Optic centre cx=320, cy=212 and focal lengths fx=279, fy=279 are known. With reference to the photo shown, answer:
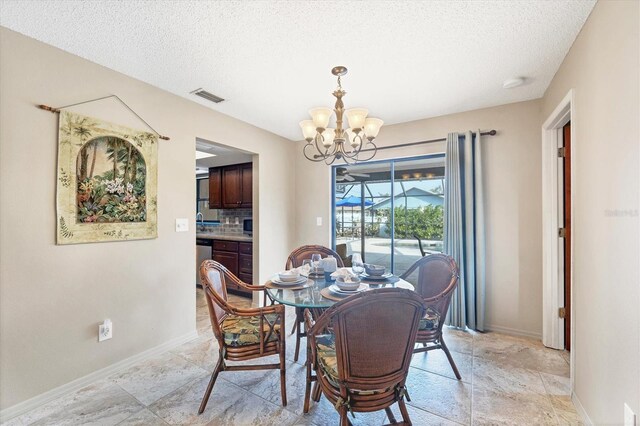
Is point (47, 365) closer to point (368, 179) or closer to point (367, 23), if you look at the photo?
point (367, 23)

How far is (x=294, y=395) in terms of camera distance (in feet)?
6.48

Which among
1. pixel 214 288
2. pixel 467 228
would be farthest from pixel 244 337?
pixel 467 228

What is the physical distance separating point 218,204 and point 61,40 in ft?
10.9

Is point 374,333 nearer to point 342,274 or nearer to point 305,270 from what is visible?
point 342,274

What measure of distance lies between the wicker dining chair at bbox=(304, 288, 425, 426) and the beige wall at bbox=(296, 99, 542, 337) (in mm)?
2212

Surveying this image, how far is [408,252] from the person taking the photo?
3.76 metres

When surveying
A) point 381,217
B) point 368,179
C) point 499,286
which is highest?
point 368,179

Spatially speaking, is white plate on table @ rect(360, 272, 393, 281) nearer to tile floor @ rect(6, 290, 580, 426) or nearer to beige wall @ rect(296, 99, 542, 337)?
tile floor @ rect(6, 290, 580, 426)

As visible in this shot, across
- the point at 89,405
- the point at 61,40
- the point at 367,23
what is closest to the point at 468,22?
the point at 367,23

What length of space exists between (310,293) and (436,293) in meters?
1.19

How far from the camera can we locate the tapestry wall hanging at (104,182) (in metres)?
2.02

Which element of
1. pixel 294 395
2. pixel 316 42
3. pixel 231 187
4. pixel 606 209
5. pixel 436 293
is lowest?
pixel 294 395

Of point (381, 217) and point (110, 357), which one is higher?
point (381, 217)

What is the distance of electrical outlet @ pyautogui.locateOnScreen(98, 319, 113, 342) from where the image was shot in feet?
7.21
